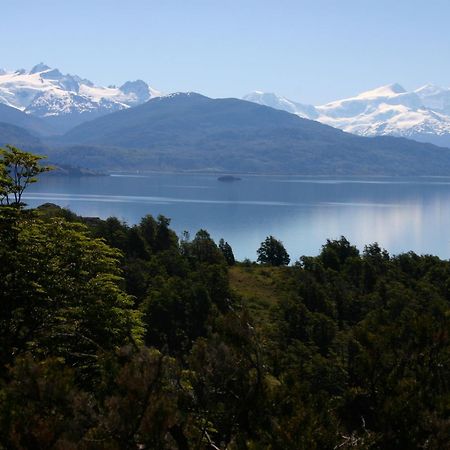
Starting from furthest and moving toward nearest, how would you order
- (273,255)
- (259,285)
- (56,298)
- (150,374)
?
(273,255)
(259,285)
(56,298)
(150,374)

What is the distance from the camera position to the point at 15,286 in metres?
25.7

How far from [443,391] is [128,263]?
64.0 meters

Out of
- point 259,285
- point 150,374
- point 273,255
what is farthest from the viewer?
point 273,255

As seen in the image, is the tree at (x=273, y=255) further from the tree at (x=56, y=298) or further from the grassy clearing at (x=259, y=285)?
the tree at (x=56, y=298)

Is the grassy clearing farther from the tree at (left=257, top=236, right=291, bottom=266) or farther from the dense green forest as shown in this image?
the dense green forest

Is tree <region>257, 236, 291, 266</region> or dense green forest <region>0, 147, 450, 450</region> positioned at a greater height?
dense green forest <region>0, 147, 450, 450</region>

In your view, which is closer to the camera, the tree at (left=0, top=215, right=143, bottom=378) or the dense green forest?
the dense green forest

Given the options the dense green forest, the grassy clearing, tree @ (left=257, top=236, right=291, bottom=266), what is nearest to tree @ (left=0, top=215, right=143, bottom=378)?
the dense green forest

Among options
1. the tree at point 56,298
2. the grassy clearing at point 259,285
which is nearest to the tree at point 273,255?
the grassy clearing at point 259,285

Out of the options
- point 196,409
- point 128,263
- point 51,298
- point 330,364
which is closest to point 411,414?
point 196,409

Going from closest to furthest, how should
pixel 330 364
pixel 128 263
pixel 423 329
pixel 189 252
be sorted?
pixel 423 329, pixel 330 364, pixel 128 263, pixel 189 252

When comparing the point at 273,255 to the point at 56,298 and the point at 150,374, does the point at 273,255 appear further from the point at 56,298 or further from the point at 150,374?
the point at 150,374

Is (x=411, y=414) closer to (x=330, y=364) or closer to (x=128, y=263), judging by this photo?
(x=330, y=364)

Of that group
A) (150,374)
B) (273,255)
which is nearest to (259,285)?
(273,255)
